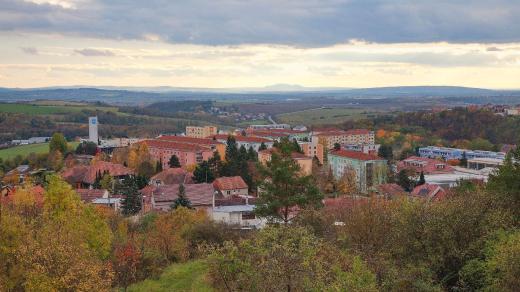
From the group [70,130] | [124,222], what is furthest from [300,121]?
[124,222]

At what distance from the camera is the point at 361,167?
6088 cm

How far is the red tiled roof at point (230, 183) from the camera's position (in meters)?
46.0

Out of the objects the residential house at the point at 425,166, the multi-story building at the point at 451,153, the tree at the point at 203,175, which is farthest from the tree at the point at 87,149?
the multi-story building at the point at 451,153

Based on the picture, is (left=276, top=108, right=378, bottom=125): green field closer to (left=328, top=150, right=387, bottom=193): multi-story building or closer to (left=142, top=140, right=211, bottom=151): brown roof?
(left=142, top=140, right=211, bottom=151): brown roof

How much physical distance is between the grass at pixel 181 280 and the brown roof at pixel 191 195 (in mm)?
17280

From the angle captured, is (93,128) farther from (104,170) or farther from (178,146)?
(104,170)

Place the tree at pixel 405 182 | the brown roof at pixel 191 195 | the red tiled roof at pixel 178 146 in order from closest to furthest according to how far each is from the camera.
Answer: the brown roof at pixel 191 195
the tree at pixel 405 182
the red tiled roof at pixel 178 146

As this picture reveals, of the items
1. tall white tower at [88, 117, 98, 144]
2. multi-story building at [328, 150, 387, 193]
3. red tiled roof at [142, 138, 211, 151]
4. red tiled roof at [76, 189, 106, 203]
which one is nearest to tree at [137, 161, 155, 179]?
red tiled roof at [142, 138, 211, 151]

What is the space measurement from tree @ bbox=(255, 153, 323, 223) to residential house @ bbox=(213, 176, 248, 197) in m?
20.2

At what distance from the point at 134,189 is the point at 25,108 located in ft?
335

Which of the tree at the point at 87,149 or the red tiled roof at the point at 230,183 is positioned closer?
the red tiled roof at the point at 230,183

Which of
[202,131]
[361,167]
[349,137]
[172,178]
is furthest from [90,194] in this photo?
[202,131]

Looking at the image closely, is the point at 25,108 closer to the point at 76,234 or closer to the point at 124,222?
the point at 124,222

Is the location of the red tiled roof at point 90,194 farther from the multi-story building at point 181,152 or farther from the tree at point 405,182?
the tree at point 405,182
